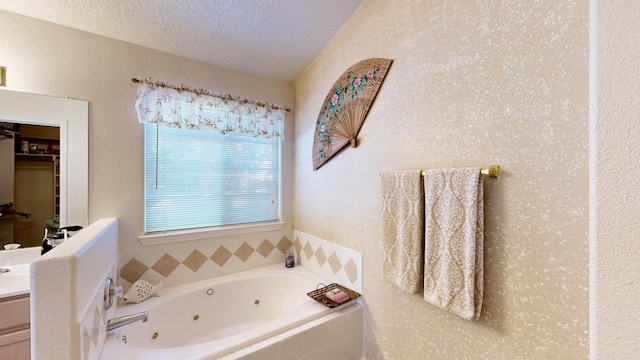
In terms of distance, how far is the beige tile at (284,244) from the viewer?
95.8 inches

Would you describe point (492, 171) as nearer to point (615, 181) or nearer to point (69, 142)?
point (615, 181)

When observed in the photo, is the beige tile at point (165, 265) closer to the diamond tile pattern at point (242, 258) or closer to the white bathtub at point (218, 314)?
the diamond tile pattern at point (242, 258)

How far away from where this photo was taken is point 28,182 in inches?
58.5

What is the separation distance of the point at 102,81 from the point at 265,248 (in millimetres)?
1853

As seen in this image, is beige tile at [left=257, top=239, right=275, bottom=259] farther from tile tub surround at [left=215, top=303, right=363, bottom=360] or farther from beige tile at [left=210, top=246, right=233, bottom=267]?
tile tub surround at [left=215, top=303, right=363, bottom=360]

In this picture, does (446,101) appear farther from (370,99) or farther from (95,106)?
(95,106)

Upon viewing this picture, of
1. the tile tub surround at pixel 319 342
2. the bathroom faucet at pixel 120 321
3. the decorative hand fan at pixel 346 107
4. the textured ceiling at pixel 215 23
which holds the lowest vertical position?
the tile tub surround at pixel 319 342

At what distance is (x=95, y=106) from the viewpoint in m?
1.62

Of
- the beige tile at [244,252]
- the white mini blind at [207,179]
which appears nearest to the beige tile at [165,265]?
the white mini blind at [207,179]

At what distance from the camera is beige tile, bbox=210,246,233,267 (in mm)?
2078

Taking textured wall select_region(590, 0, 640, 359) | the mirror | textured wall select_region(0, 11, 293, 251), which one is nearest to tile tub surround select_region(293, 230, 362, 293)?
textured wall select_region(590, 0, 640, 359)

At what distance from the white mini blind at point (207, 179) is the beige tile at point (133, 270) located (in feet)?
0.80

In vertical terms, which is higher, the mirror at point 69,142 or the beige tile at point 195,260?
the mirror at point 69,142

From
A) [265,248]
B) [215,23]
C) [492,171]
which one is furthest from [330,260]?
[215,23]
